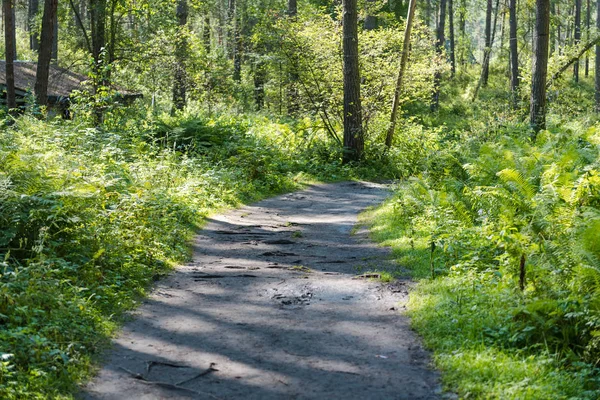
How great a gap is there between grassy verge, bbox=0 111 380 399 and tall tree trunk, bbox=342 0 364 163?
5.07 metres

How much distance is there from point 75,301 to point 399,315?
3.33m

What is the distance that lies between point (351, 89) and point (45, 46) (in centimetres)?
833

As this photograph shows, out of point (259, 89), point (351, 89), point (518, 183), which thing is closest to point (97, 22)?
point (351, 89)

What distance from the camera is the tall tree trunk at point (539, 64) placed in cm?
1577

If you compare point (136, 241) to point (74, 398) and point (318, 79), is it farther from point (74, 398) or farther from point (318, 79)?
point (318, 79)

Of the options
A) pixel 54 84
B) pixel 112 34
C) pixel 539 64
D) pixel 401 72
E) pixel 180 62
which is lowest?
pixel 539 64

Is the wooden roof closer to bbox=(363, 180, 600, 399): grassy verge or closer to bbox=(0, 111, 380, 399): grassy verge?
bbox=(0, 111, 380, 399): grassy verge

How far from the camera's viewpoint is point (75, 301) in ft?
22.4

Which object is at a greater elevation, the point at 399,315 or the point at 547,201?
the point at 547,201

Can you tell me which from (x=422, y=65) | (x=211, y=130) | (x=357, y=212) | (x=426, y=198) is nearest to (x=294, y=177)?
(x=211, y=130)

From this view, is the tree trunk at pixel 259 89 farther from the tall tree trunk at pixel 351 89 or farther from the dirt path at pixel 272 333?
the dirt path at pixel 272 333

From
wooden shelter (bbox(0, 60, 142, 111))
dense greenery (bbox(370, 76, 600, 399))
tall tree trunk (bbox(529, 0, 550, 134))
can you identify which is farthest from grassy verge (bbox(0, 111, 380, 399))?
wooden shelter (bbox(0, 60, 142, 111))

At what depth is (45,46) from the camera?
17.0 metres

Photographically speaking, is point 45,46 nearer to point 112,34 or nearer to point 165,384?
point 112,34
